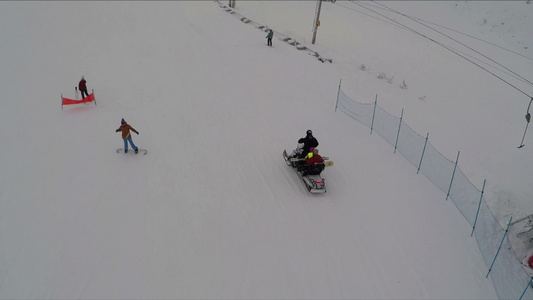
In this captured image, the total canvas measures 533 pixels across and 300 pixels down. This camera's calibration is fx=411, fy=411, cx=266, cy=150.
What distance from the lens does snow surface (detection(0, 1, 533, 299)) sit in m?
11.1

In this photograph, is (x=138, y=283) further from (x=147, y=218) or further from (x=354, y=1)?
(x=354, y=1)

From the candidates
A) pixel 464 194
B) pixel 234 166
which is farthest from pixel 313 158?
pixel 464 194

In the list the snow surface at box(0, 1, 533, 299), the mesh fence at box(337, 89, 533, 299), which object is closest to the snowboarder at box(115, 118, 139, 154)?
Result: the snow surface at box(0, 1, 533, 299)

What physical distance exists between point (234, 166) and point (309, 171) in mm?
2986

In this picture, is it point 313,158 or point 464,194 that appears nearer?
point 464,194

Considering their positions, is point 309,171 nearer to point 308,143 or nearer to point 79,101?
point 308,143

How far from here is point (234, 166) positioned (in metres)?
15.7

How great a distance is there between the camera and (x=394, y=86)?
2484 cm

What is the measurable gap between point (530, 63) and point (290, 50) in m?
16.7

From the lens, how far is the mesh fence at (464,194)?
1113 centimetres

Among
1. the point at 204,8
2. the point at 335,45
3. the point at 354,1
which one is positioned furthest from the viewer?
the point at 354,1

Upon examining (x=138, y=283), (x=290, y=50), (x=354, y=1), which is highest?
(x=354, y=1)

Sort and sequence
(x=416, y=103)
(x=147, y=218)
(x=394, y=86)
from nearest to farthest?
(x=147, y=218) → (x=416, y=103) → (x=394, y=86)

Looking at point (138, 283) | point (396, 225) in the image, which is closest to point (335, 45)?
point (396, 225)
